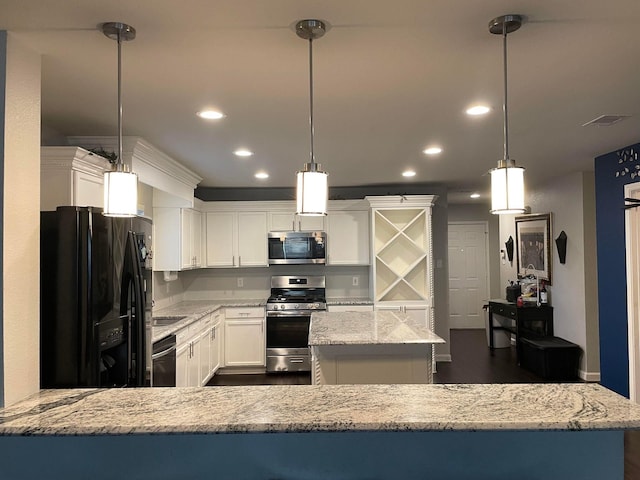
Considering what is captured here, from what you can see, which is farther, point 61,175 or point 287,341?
point 287,341

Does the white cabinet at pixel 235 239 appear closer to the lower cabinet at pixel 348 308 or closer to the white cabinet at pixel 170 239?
the white cabinet at pixel 170 239

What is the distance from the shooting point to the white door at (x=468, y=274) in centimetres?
913

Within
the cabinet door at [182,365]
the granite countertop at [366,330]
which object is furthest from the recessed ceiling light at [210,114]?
the cabinet door at [182,365]

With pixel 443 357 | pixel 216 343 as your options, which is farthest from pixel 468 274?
pixel 216 343

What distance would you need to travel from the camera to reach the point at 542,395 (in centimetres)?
173

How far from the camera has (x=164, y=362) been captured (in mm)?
3666

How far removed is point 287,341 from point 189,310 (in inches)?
50.6

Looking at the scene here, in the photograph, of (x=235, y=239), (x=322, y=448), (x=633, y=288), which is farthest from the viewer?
(x=235, y=239)

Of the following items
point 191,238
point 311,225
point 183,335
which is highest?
point 311,225

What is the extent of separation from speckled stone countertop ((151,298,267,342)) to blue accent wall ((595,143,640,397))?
3.78m

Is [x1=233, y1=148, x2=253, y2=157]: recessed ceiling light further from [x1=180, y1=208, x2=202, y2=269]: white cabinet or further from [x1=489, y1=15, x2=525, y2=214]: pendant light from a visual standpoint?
A: [x1=489, y1=15, x2=525, y2=214]: pendant light

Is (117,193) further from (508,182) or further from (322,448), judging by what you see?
(508,182)

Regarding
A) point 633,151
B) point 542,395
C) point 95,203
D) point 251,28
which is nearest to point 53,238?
point 95,203

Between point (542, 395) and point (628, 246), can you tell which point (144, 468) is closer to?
point (542, 395)
